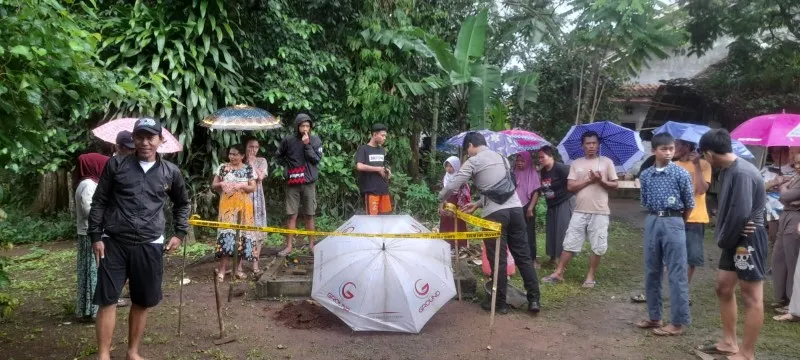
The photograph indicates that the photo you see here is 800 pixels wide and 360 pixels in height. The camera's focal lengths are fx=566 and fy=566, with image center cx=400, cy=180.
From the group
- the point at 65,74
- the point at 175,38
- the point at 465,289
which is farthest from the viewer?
the point at 175,38

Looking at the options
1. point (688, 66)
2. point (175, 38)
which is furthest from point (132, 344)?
point (688, 66)

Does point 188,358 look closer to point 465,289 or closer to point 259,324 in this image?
point 259,324

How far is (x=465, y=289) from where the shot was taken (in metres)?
5.91

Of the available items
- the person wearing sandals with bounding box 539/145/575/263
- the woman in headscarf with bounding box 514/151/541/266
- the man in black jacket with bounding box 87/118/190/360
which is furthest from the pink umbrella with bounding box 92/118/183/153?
the person wearing sandals with bounding box 539/145/575/263

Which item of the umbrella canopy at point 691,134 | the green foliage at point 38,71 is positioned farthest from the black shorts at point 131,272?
the umbrella canopy at point 691,134

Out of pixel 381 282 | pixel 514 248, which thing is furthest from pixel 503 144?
pixel 381 282

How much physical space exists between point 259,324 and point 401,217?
159cm

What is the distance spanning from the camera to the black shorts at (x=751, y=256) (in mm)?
4023

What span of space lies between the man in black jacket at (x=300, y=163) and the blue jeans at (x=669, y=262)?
13.0 feet

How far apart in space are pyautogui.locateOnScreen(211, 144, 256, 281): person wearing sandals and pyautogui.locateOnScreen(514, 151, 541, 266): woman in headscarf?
3237 millimetres

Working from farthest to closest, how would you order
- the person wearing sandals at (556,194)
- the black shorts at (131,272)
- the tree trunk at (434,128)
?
the tree trunk at (434,128)
the person wearing sandals at (556,194)
the black shorts at (131,272)

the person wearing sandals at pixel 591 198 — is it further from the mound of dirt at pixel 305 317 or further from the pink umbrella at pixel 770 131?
the mound of dirt at pixel 305 317

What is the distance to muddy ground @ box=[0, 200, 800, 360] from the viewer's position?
14.6 ft

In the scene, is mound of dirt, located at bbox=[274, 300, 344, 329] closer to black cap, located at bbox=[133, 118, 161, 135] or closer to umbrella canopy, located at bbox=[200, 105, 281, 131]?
black cap, located at bbox=[133, 118, 161, 135]
